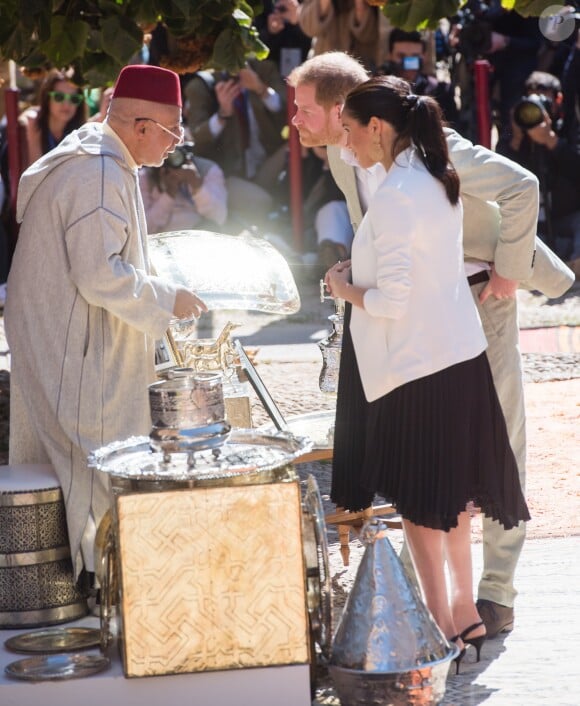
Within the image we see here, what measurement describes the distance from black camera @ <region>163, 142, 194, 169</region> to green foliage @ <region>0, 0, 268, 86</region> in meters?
4.46

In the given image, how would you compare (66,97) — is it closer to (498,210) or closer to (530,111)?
(530,111)

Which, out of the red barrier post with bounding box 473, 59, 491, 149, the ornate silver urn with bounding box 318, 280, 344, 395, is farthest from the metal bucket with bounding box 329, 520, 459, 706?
the red barrier post with bounding box 473, 59, 491, 149

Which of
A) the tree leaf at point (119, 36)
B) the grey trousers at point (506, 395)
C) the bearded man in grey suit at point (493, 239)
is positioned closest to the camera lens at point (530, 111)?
the tree leaf at point (119, 36)

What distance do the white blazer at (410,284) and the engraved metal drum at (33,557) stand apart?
108 cm

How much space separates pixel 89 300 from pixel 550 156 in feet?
26.8

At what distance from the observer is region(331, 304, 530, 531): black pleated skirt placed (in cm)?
417

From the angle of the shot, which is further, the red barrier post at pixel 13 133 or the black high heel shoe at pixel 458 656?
the red barrier post at pixel 13 133

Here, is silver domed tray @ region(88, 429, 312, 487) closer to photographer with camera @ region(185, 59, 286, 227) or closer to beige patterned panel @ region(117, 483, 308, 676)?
beige patterned panel @ region(117, 483, 308, 676)

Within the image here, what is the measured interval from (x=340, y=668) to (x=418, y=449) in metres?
0.70

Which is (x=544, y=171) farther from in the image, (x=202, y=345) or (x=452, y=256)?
(x=452, y=256)

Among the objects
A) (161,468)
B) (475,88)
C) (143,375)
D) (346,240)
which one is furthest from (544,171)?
(161,468)

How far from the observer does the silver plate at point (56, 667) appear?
3.85 meters

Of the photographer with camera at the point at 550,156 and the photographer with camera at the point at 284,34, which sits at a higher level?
the photographer with camera at the point at 284,34

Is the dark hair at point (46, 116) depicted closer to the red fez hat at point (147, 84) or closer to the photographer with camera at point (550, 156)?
the photographer with camera at point (550, 156)
